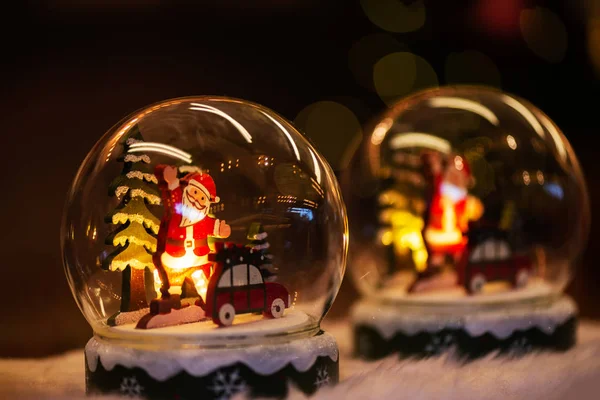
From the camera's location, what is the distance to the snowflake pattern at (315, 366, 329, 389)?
5.41 feet

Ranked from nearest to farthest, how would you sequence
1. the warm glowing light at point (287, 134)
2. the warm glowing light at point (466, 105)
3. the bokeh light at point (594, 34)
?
the warm glowing light at point (287, 134), the warm glowing light at point (466, 105), the bokeh light at point (594, 34)

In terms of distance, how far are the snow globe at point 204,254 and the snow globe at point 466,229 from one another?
57cm

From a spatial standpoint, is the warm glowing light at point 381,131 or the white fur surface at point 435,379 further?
the warm glowing light at point 381,131

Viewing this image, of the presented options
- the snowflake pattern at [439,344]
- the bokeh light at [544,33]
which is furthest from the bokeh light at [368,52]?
the snowflake pattern at [439,344]

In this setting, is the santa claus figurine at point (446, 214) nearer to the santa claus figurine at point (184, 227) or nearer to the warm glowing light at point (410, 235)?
the warm glowing light at point (410, 235)

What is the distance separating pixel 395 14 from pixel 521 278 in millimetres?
2057

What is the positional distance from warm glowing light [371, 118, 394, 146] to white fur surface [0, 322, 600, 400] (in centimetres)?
72

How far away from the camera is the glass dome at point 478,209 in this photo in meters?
2.36

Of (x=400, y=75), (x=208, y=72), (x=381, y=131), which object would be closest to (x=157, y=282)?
(x=381, y=131)

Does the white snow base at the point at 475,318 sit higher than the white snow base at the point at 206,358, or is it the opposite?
the white snow base at the point at 206,358

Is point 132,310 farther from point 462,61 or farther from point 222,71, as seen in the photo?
point 462,61

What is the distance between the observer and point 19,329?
126 inches

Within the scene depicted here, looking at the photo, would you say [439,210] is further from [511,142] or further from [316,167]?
[316,167]

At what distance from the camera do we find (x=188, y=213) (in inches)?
64.9
